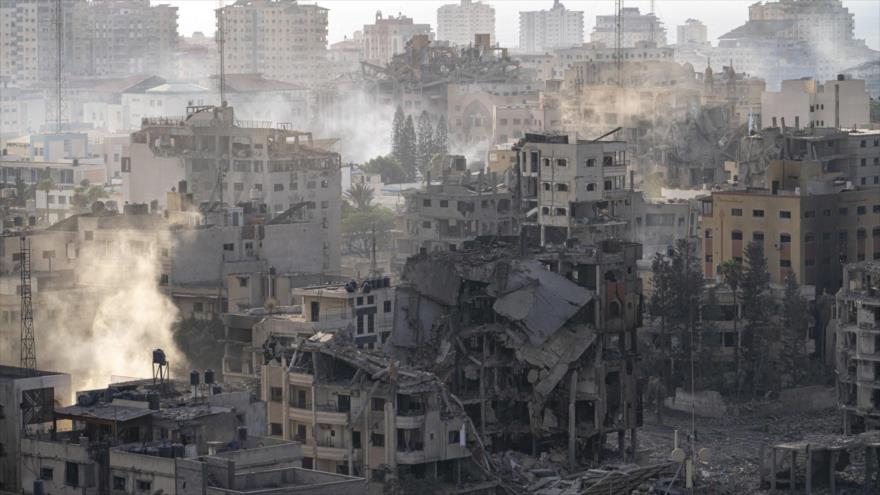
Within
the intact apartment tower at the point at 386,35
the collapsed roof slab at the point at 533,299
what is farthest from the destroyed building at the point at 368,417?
the intact apartment tower at the point at 386,35

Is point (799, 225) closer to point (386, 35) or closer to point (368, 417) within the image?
point (368, 417)

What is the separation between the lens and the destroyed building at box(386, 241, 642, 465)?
54875mm

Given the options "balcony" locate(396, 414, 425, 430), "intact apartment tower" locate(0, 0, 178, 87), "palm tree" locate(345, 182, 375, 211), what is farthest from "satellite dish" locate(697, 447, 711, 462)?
"intact apartment tower" locate(0, 0, 178, 87)

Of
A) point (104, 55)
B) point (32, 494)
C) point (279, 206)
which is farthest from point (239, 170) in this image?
point (104, 55)

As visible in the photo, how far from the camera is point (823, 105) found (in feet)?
317

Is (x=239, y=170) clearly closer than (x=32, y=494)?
No

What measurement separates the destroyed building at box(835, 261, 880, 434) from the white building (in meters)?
36.6

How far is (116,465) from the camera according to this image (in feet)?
146

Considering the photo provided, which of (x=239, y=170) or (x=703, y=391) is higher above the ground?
(x=239, y=170)

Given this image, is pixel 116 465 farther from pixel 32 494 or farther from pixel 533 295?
pixel 533 295

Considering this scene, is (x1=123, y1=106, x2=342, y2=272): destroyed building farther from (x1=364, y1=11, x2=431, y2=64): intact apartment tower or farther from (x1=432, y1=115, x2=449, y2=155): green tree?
(x1=364, y1=11, x2=431, y2=64): intact apartment tower

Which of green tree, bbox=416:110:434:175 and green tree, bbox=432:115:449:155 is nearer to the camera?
green tree, bbox=416:110:434:175

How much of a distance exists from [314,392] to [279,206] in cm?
2893

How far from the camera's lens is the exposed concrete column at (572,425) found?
54.8m
